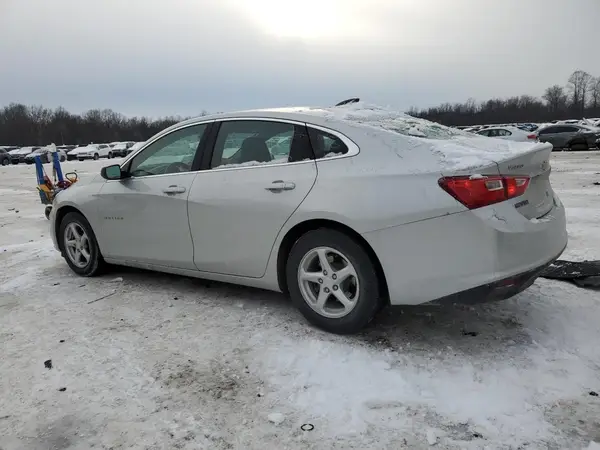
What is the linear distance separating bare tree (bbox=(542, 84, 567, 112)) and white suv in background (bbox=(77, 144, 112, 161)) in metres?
88.9

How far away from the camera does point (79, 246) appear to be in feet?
16.9

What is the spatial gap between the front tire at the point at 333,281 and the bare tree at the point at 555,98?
112735mm

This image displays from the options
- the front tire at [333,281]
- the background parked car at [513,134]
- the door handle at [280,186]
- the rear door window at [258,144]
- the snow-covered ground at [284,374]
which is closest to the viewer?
the snow-covered ground at [284,374]

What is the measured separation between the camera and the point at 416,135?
11.2ft

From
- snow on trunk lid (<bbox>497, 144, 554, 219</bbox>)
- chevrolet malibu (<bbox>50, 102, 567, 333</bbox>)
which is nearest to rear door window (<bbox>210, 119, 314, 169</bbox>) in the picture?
chevrolet malibu (<bbox>50, 102, 567, 333</bbox>)

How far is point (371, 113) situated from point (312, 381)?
2.10 metres

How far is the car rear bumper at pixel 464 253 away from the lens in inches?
113

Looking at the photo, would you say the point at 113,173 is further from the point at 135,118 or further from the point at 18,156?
the point at 135,118


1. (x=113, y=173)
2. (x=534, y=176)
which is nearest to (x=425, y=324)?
(x=534, y=176)

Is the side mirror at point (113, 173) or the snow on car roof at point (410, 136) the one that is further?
the side mirror at point (113, 173)

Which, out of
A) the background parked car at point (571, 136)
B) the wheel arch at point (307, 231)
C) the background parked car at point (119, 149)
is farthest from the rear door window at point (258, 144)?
the background parked car at point (119, 149)

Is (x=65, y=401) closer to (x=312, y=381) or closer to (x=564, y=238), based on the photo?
(x=312, y=381)

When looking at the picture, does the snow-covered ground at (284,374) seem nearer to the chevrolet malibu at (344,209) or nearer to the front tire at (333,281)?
the front tire at (333,281)

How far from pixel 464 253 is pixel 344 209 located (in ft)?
2.57
